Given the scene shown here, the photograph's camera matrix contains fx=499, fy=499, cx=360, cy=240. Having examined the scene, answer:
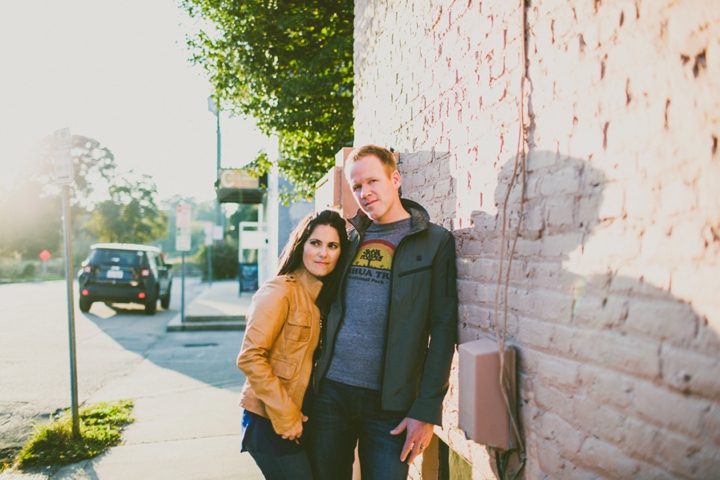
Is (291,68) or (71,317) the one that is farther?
(291,68)

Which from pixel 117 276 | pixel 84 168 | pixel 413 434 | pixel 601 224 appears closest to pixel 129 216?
pixel 84 168

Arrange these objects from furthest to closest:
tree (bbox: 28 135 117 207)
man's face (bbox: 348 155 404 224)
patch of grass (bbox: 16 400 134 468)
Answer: tree (bbox: 28 135 117 207) < patch of grass (bbox: 16 400 134 468) < man's face (bbox: 348 155 404 224)

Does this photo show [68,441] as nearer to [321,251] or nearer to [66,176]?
[66,176]

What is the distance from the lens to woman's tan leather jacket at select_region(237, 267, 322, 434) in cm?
206

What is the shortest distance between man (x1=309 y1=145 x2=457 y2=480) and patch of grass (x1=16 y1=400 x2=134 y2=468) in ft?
9.52

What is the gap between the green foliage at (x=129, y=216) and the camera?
4812 cm

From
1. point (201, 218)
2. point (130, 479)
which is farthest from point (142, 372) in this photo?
point (201, 218)

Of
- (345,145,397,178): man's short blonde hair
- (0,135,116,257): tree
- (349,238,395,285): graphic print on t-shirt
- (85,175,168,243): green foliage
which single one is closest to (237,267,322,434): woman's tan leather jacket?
(349,238,395,285): graphic print on t-shirt

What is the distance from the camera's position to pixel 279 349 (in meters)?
2.21

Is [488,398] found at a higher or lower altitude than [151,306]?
higher

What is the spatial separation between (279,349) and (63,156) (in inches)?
134

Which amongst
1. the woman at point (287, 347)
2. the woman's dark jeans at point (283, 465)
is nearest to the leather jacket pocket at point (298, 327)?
the woman at point (287, 347)

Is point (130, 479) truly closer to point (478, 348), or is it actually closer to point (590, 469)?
point (478, 348)

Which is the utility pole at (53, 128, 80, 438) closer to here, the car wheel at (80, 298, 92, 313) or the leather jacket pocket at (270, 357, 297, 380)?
the leather jacket pocket at (270, 357, 297, 380)
